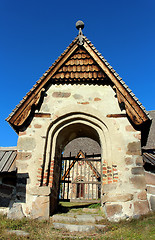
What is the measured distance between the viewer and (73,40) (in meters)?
6.81

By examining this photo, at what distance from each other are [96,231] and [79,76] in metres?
4.59

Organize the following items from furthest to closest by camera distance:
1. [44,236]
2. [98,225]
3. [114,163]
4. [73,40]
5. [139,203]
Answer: [73,40]
[114,163]
[139,203]
[98,225]
[44,236]

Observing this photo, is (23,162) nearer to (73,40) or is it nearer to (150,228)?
(150,228)

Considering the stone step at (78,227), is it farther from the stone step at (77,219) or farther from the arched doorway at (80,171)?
the arched doorway at (80,171)

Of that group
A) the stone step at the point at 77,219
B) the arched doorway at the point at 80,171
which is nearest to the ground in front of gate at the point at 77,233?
the stone step at the point at 77,219

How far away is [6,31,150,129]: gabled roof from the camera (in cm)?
592

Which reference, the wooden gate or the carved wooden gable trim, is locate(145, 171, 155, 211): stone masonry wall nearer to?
the carved wooden gable trim

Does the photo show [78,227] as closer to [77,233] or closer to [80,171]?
[77,233]

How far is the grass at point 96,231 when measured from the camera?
3.67 m

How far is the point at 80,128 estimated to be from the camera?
681cm

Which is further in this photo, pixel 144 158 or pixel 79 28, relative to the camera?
pixel 79 28

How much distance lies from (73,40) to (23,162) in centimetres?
429

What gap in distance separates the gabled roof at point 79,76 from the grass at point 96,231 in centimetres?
258

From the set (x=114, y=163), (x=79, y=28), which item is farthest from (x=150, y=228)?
(x=79, y=28)
